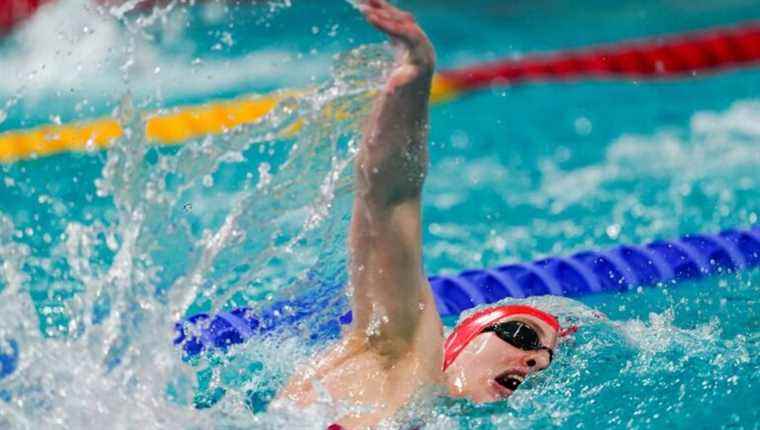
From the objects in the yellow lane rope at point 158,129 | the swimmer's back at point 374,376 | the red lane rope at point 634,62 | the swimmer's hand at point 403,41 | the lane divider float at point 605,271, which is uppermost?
the swimmer's hand at point 403,41

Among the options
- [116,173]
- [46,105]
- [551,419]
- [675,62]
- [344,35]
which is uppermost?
[116,173]

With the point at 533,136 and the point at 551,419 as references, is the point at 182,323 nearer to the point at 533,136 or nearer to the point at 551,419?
the point at 551,419

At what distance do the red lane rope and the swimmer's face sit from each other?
3.01 meters

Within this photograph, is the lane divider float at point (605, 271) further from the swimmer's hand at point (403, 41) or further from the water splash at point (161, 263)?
the swimmer's hand at point (403, 41)

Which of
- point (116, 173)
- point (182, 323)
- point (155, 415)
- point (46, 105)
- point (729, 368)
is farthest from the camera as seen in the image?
point (46, 105)

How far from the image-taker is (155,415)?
1.93m

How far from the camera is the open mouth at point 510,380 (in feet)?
7.02

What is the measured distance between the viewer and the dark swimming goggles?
2162 millimetres

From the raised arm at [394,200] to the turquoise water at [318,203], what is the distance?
0.11 metres

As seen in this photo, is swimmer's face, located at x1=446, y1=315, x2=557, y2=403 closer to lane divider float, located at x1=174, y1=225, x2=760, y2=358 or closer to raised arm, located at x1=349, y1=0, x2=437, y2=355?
raised arm, located at x1=349, y1=0, x2=437, y2=355

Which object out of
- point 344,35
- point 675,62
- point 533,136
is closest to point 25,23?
point 344,35

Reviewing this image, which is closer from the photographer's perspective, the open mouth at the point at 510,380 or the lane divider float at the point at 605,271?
the open mouth at the point at 510,380

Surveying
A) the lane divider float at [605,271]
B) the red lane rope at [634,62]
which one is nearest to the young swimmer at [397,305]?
the lane divider float at [605,271]

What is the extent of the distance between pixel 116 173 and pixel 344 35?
138 inches
